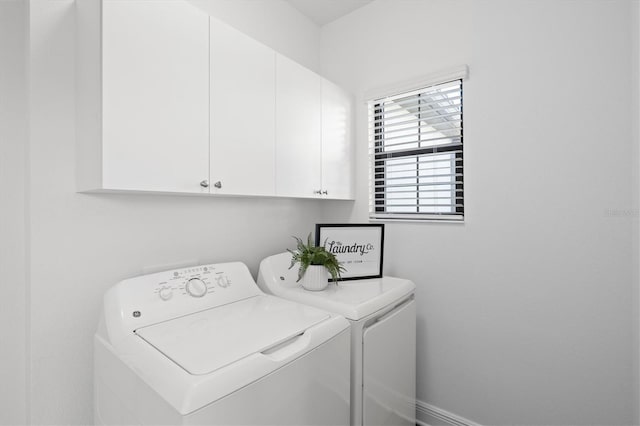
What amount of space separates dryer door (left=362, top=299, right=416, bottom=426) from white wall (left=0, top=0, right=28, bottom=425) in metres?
1.33

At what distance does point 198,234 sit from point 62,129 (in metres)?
0.70

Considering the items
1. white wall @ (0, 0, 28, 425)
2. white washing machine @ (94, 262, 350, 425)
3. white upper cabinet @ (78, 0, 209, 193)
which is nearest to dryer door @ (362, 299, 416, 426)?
white washing machine @ (94, 262, 350, 425)

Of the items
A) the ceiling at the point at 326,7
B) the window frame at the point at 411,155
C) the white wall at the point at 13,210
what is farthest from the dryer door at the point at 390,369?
the ceiling at the point at 326,7

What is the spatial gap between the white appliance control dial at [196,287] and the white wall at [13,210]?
564 mm

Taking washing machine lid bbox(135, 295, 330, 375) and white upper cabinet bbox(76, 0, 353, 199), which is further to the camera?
white upper cabinet bbox(76, 0, 353, 199)

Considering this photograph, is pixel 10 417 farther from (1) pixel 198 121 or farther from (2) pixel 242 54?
(2) pixel 242 54

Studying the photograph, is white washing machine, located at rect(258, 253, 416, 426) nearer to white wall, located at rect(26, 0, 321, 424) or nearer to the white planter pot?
the white planter pot

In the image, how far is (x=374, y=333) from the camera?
137cm

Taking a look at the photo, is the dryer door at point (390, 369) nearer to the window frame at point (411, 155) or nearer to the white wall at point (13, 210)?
the window frame at point (411, 155)

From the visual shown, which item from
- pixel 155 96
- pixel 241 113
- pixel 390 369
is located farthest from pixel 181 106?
pixel 390 369

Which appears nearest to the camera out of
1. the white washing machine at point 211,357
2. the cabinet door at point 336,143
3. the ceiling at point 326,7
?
the white washing machine at point 211,357

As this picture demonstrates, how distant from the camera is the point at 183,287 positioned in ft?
4.29

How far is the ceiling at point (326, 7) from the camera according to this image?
7.06ft

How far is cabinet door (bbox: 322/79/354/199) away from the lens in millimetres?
1957
